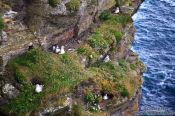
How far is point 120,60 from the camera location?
4338 cm

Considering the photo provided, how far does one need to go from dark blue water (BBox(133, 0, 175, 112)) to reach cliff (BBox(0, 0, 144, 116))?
20.6 m

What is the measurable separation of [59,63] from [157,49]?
35306 mm

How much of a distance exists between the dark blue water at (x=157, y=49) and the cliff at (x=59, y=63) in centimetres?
2057

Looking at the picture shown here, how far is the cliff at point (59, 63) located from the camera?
35.0m

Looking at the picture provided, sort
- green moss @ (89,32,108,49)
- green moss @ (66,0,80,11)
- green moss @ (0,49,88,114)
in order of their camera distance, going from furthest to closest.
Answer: green moss @ (89,32,108,49)
green moss @ (66,0,80,11)
green moss @ (0,49,88,114)

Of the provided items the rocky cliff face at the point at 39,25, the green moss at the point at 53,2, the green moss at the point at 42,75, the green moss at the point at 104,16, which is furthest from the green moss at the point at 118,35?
the green moss at the point at 53,2

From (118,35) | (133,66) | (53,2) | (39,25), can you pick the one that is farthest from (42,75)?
(133,66)

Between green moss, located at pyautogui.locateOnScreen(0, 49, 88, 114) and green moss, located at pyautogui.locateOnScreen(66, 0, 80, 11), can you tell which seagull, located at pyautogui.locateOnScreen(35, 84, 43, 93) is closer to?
green moss, located at pyautogui.locateOnScreen(0, 49, 88, 114)

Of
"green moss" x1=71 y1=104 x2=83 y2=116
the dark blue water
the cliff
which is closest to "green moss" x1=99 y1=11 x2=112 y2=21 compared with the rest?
the cliff

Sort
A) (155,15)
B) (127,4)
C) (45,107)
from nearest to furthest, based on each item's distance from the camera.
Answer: (45,107) → (127,4) → (155,15)

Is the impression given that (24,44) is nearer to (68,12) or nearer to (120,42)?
(68,12)

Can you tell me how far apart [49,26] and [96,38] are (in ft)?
16.8

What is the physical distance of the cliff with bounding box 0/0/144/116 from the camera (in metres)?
35.0

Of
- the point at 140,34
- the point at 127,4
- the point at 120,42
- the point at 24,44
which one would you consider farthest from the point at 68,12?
the point at 140,34
